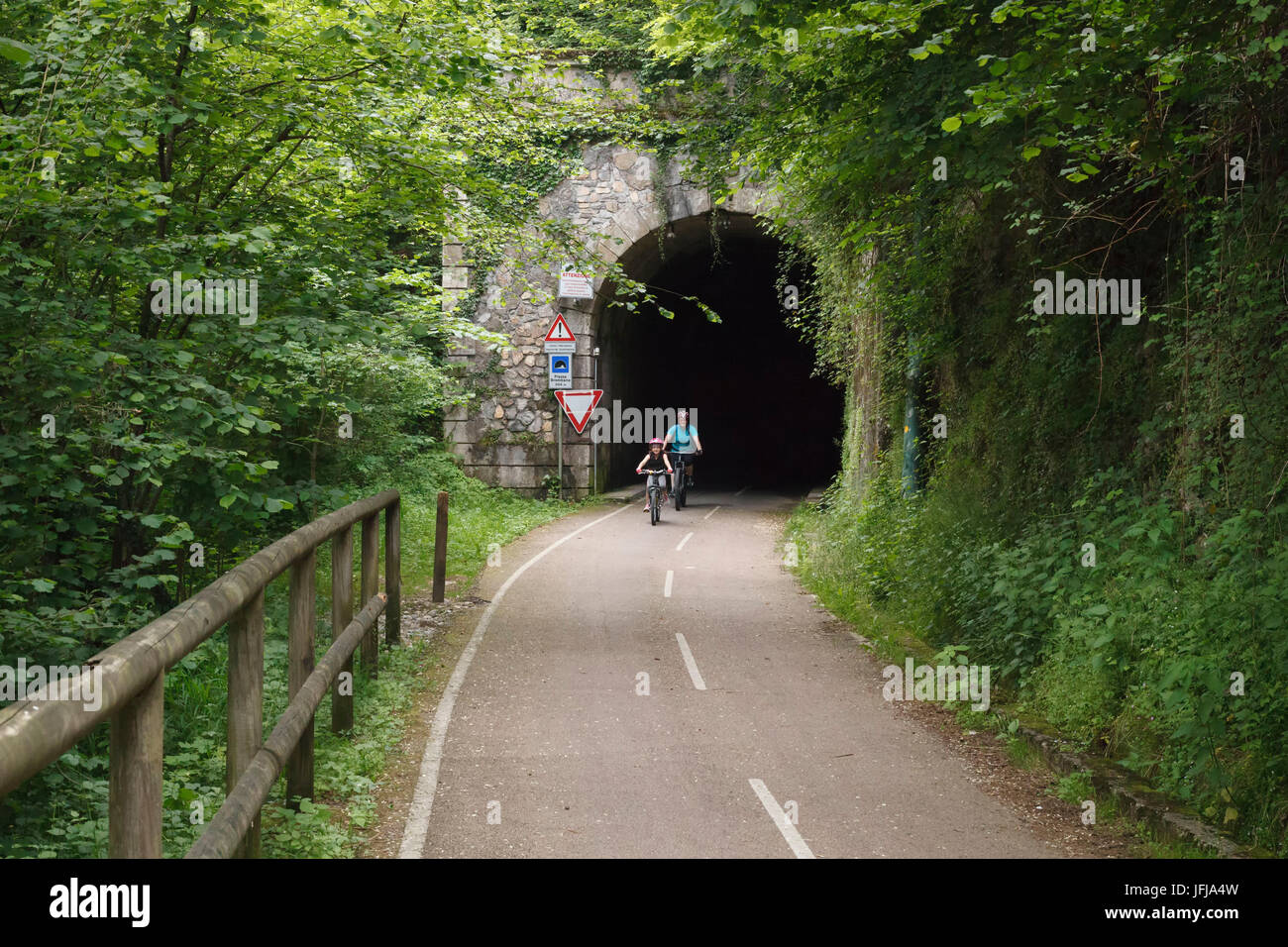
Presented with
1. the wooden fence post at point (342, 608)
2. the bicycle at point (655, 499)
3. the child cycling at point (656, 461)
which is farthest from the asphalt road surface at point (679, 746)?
the child cycling at point (656, 461)

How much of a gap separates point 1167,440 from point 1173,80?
2925mm

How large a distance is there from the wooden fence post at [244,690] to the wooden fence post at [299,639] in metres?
1.09

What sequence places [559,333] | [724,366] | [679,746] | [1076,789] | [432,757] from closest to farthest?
[1076,789] → [432,757] → [679,746] → [559,333] → [724,366]

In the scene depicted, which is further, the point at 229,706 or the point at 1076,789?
the point at 1076,789

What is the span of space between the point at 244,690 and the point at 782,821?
3.29 metres

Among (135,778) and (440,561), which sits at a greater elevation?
(135,778)

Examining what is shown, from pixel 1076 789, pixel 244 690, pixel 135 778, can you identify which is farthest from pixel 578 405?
pixel 135 778

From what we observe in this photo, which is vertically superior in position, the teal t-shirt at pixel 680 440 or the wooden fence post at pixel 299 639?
the teal t-shirt at pixel 680 440

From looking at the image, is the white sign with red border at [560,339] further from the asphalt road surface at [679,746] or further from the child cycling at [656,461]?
the asphalt road surface at [679,746]

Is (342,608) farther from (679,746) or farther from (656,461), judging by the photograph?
(656,461)

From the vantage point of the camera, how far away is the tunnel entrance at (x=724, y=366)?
90.7 ft

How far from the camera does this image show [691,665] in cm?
1010

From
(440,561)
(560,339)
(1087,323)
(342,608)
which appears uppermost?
(560,339)

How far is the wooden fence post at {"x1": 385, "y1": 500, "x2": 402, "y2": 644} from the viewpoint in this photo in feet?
33.1
